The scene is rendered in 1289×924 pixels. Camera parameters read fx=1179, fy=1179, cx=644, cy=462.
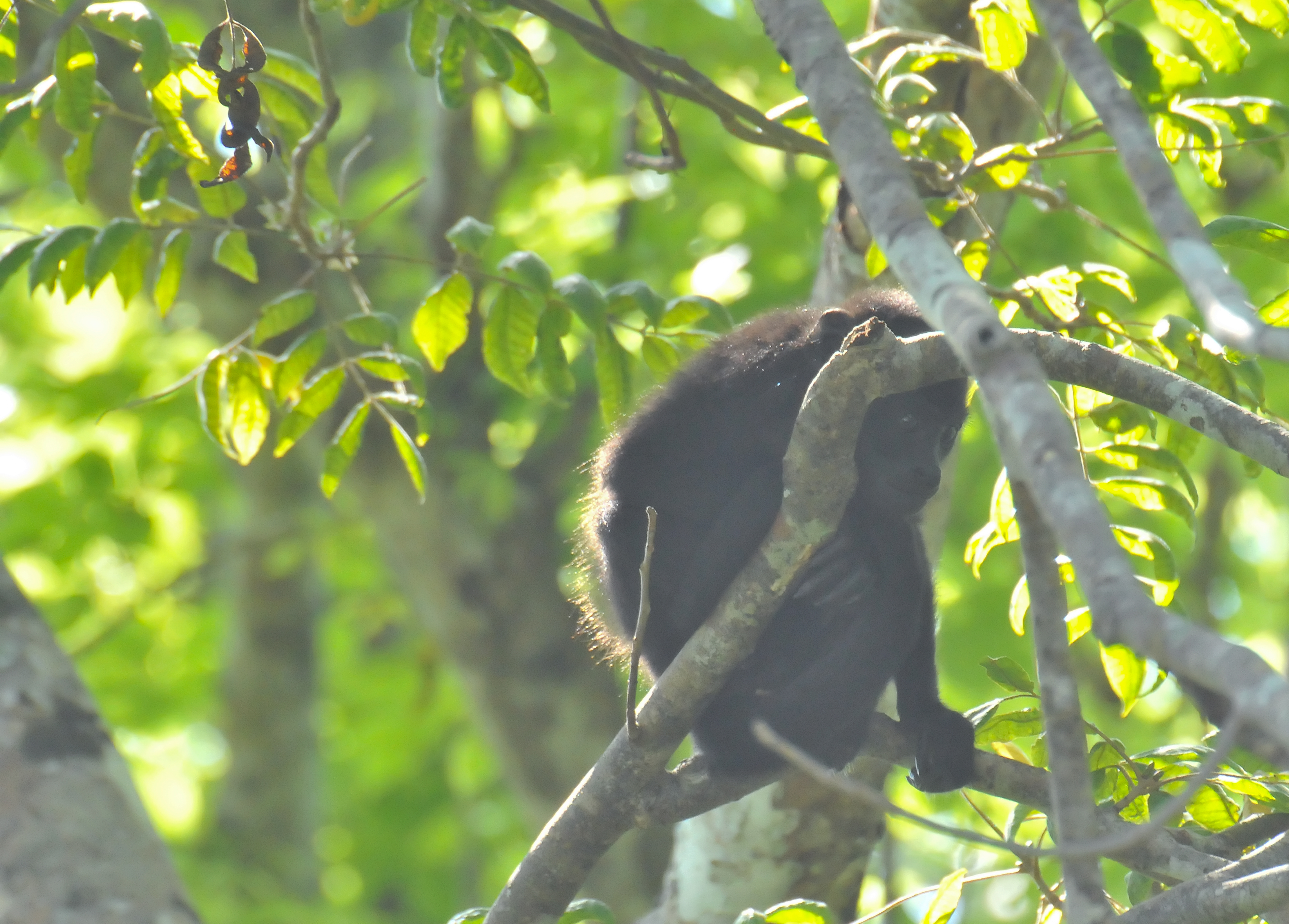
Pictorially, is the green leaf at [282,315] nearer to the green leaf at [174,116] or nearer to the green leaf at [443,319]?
the green leaf at [443,319]

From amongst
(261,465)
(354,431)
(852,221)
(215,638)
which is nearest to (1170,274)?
(852,221)

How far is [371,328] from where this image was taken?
303 cm

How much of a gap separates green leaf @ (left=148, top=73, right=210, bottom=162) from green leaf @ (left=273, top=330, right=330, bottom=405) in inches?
20.9

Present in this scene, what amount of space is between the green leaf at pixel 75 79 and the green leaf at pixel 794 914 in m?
2.23

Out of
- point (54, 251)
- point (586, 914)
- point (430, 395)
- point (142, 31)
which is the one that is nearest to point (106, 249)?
point (54, 251)

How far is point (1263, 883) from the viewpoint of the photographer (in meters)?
1.86

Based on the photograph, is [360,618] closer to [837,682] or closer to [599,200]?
[599,200]

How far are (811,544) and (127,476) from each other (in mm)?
5699

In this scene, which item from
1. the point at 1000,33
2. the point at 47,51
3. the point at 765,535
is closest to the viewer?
the point at 47,51

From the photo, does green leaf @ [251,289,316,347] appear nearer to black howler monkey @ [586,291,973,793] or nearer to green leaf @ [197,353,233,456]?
green leaf @ [197,353,233,456]

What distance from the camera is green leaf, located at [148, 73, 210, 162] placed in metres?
2.64

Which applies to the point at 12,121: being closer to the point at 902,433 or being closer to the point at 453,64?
the point at 453,64

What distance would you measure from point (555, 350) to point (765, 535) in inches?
28.2

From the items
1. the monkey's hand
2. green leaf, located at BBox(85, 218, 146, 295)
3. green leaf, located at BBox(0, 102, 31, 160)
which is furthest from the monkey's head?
green leaf, located at BBox(0, 102, 31, 160)
